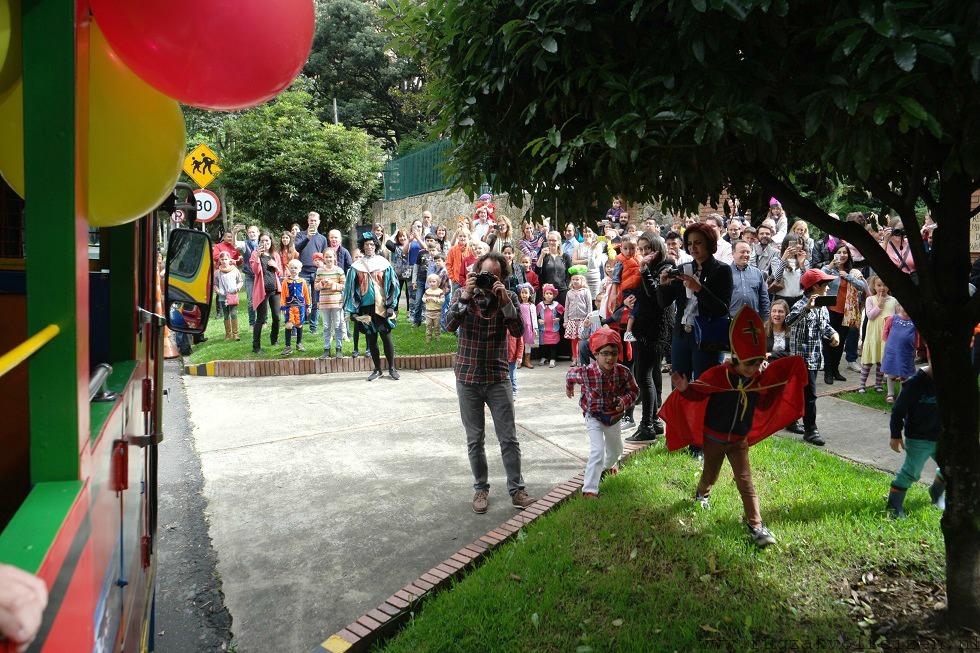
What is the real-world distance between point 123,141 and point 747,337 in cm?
334

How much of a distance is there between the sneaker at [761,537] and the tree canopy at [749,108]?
0.94 meters

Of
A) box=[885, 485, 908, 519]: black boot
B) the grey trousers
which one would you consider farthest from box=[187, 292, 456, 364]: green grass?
box=[885, 485, 908, 519]: black boot

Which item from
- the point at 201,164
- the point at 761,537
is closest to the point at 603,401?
the point at 761,537

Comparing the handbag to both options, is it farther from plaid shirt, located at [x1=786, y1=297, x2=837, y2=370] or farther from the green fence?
the green fence

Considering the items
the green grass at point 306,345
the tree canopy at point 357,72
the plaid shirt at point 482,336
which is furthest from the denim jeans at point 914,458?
the tree canopy at point 357,72

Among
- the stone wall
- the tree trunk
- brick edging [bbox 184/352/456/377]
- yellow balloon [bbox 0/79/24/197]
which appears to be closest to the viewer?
yellow balloon [bbox 0/79/24/197]

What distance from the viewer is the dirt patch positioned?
3.04 m

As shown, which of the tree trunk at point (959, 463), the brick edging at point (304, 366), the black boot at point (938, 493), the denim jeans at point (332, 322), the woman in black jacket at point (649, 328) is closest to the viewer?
the tree trunk at point (959, 463)

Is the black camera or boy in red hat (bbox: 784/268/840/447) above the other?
the black camera

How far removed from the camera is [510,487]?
4934 millimetres

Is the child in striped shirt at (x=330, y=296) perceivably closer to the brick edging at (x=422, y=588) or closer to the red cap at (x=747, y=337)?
the brick edging at (x=422, y=588)

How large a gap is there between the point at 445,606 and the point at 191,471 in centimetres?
342

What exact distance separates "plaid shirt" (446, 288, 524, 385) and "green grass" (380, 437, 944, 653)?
107 cm

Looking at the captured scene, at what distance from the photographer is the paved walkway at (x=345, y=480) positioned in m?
3.86
